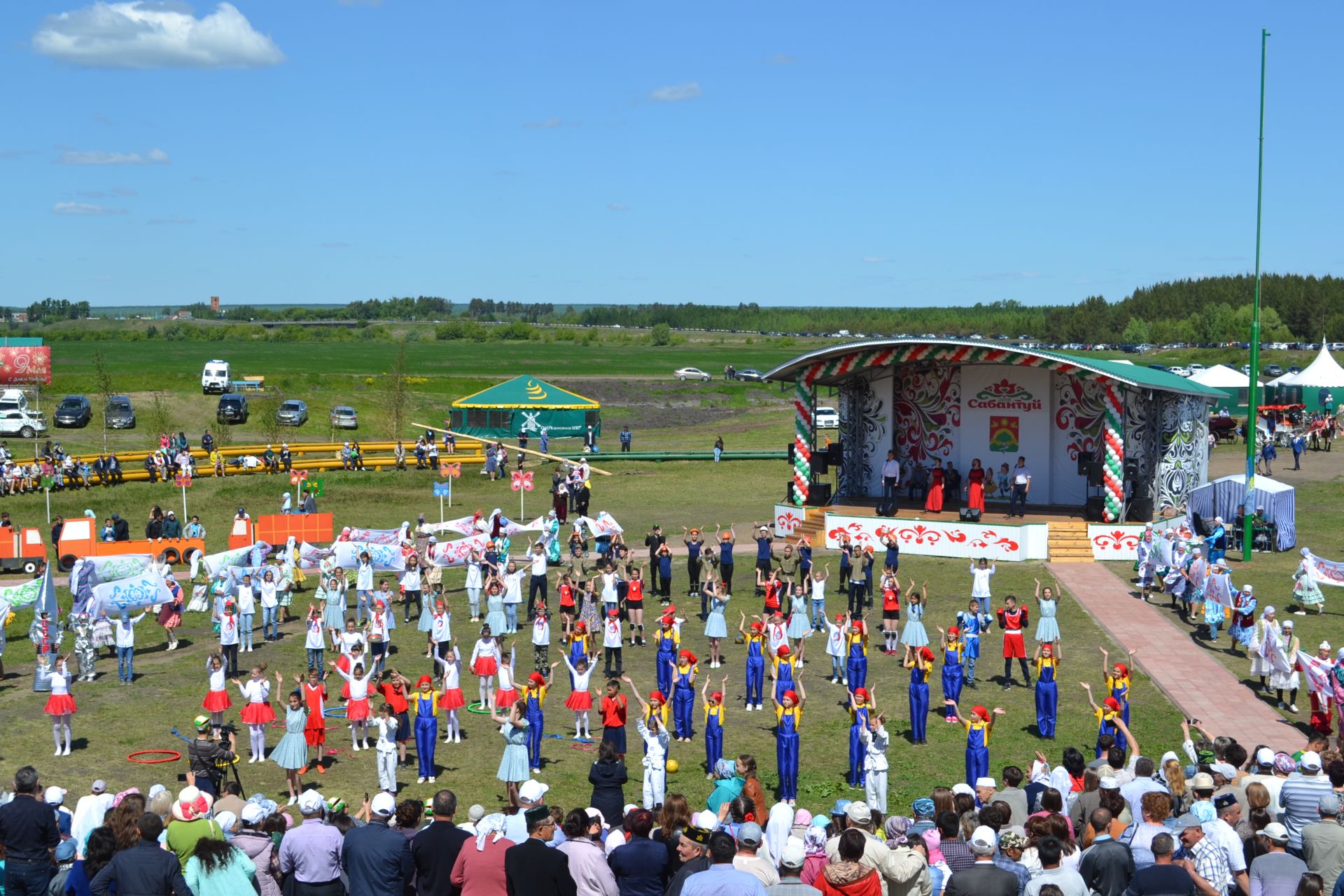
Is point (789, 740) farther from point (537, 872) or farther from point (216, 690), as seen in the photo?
Answer: point (216, 690)

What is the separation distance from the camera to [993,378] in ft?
116

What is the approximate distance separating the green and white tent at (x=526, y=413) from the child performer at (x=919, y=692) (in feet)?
127

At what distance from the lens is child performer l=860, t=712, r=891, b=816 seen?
47.8ft

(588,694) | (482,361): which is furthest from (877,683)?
(482,361)

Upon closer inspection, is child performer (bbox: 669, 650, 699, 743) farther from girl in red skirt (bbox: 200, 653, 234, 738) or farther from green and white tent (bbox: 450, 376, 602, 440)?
green and white tent (bbox: 450, 376, 602, 440)

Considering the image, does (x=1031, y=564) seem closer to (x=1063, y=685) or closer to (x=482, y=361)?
(x=1063, y=685)

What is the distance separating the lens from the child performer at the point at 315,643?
69.3ft

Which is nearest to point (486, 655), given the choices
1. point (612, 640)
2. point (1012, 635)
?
point (612, 640)

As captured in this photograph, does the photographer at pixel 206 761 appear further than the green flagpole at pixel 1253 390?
No

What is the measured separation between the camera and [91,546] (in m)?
30.9

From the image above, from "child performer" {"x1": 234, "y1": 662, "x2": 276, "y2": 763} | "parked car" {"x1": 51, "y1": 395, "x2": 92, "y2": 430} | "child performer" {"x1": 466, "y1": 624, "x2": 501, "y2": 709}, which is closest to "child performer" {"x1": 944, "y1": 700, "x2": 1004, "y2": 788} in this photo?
"child performer" {"x1": 466, "y1": 624, "x2": 501, "y2": 709}

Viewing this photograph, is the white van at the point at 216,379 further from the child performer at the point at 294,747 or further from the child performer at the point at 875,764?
the child performer at the point at 875,764

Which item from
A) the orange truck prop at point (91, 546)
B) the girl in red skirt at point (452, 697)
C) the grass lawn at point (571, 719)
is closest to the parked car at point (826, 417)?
the grass lawn at point (571, 719)

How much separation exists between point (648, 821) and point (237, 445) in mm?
47852
